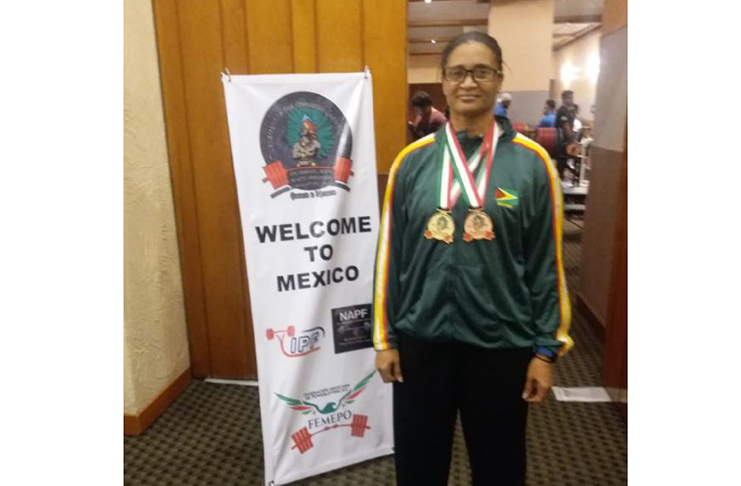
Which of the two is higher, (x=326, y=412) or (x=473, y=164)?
(x=473, y=164)

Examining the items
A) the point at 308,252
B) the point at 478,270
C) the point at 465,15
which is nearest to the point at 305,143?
the point at 308,252

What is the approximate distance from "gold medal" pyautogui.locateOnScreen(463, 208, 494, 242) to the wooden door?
107 cm

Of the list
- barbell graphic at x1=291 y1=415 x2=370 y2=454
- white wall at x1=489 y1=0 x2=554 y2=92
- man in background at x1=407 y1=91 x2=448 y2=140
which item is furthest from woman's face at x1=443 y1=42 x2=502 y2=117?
white wall at x1=489 y1=0 x2=554 y2=92

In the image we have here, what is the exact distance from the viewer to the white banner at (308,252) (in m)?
1.69

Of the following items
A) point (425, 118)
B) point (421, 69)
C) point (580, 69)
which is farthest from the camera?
point (421, 69)

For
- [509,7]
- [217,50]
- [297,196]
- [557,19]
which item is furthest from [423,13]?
[297,196]

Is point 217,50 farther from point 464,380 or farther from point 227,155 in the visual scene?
point 464,380

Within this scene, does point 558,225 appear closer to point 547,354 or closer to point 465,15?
point 547,354

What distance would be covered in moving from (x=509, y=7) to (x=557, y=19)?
1235 millimetres

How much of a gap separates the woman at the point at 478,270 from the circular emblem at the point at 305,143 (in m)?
0.48

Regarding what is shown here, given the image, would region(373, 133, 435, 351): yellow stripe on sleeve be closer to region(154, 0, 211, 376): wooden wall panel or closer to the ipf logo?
the ipf logo

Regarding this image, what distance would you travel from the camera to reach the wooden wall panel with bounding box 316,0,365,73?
2068mm

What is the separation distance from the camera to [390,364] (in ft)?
4.48

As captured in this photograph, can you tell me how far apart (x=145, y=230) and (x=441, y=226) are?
5.16 ft
